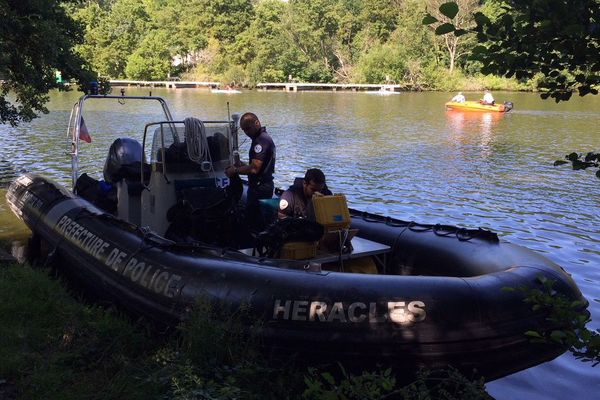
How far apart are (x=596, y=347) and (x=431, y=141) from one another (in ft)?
64.0

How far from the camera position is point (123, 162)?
739cm

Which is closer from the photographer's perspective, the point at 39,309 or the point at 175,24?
the point at 39,309

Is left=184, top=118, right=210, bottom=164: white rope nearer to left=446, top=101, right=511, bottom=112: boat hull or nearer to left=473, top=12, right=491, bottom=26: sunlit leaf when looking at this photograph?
left=473, top=12, right=491, bottom=26: sunlit leaf

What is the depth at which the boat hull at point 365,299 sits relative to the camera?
403 centimetres

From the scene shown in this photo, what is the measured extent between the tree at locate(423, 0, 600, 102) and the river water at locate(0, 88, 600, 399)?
3198mm

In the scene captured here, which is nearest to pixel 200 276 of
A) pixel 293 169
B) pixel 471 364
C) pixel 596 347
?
pixel 471 364

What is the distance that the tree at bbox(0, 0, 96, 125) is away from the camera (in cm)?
918

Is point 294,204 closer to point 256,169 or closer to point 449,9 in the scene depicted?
point 256,169

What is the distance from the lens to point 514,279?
4.36 meters

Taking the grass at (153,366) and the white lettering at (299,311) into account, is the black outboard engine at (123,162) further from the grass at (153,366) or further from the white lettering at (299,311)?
the white lettering at (299,311)

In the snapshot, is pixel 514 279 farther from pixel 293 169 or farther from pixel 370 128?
pixel 370 128

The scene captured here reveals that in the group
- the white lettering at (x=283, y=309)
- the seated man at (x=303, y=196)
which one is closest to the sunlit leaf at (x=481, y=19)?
the white lettering at (x=283, y=309)

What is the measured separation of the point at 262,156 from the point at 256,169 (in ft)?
0.48

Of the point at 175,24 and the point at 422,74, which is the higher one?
the point at 175,24
